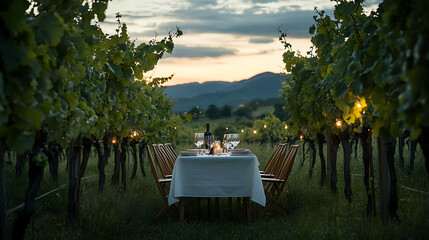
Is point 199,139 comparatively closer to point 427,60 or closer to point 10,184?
point 10,184

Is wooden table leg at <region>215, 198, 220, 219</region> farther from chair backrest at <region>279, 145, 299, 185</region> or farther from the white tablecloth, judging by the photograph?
chair backrest at <region>279, 145, 299, 185</region>

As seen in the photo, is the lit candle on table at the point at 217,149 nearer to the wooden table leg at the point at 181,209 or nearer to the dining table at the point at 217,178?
the dining table at the point at 217,178

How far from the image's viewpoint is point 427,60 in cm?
200

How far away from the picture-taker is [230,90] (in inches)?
4946

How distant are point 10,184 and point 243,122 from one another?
32.8 m

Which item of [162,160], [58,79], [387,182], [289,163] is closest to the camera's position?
[58,79]

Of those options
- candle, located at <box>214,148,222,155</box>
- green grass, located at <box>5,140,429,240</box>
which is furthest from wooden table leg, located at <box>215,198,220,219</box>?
candle, located at <box>214,148,222,155</box>

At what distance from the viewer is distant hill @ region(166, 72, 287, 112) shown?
111688 mm

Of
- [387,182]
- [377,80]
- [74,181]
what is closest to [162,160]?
[74,181]

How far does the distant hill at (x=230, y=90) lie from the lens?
11169 centimetres

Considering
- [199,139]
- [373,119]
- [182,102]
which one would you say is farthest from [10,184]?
[182,102]

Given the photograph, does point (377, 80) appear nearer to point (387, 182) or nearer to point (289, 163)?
point (387, 182)

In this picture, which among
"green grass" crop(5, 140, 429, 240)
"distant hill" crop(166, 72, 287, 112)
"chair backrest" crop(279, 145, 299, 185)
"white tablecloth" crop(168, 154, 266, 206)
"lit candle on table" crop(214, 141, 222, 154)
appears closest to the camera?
"green grass" crop(5, 140, 429, 240)

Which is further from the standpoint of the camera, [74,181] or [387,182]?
[74,181]
